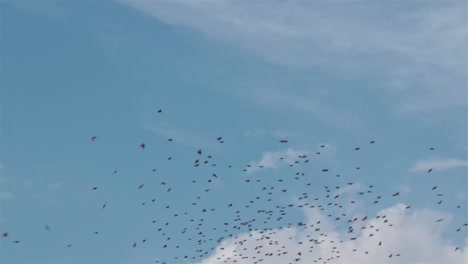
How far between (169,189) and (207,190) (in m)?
3.80

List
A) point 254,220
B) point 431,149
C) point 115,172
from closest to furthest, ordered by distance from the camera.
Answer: point 115,172
point 431,149
point 254,220

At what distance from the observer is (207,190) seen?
114562 millimetres

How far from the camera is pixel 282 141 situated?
119875mm

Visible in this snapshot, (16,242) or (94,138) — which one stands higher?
(94,138)

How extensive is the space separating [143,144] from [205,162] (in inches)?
429

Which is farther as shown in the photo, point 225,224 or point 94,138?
point 225,224

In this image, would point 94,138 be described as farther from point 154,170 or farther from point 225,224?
point 225,224

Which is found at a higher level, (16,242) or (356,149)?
(356,149)

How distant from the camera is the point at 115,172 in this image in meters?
110

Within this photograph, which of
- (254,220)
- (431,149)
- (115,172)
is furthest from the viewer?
(254,220)

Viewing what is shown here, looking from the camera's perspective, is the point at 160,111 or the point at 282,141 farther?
the point at 282,141

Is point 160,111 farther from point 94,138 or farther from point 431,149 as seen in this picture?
point 431,149

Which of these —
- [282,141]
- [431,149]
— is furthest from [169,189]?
[431,149]

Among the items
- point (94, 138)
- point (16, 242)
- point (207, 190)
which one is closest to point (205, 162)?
point (207, 190)
